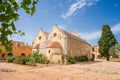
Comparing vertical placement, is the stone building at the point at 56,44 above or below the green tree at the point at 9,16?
above

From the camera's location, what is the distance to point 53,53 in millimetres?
46656

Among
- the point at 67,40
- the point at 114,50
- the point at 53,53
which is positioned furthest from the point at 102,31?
the point at 53,53

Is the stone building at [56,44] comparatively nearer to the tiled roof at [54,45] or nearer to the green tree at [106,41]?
the tiled roof at [54,45]

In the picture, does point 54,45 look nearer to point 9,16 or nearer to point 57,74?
point 57,74

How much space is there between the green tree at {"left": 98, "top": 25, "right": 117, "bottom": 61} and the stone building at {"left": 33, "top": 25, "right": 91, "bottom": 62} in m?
11.1

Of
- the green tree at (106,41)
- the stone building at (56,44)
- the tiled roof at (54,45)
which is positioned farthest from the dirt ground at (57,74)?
the green tree at (106,41)

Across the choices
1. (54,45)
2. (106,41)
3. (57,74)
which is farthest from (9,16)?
(106,41)

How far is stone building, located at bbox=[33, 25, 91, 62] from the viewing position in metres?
47.1

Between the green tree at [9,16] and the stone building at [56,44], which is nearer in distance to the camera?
the green tree at [9,16]

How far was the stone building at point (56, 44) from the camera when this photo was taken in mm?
47094

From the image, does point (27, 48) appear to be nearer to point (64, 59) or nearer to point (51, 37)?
point (51, 37)

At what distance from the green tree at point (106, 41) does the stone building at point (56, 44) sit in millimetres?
11104

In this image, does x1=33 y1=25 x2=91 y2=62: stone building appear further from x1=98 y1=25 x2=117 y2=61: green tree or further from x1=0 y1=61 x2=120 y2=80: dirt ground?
x1=0 y1=61 x2=120 y2=80: dirt ground

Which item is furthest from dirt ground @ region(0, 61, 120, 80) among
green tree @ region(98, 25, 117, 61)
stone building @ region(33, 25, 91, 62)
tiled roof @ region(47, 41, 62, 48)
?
green tree @ region(98, 25, 117, 61)
